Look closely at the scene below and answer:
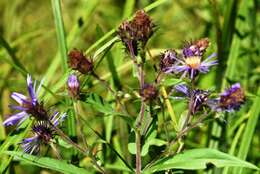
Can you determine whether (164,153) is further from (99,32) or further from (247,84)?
(247,84)

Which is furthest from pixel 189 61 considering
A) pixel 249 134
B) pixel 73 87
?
pixel 249 134

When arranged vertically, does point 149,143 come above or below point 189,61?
below

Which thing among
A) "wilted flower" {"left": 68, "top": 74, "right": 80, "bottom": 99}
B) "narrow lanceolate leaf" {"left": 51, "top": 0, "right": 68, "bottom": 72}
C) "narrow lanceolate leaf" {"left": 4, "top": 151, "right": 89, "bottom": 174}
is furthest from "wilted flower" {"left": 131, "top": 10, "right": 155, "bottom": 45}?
"narrow lanceolate leaf" {"left": 51, "top": 0, "right": 68, "bottom": 72}

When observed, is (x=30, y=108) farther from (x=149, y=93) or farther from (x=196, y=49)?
(x=196, y=49)

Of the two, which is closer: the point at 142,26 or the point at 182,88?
the point at 142,26

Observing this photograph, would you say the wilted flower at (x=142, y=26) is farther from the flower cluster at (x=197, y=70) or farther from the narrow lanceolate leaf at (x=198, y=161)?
the narrow lanceolate leaf at (x=198, y=161)

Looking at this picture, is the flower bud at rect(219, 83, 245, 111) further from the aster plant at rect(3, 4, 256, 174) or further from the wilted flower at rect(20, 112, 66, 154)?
the wilted flower at rect(20, 112, 66, 154)
